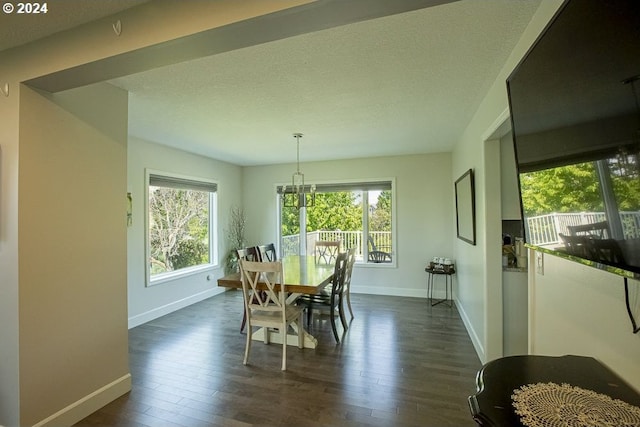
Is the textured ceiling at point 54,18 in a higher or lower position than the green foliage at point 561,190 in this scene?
higher

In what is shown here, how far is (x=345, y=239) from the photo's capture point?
5.73 meters

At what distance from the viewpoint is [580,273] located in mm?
1354

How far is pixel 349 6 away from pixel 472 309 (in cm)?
333

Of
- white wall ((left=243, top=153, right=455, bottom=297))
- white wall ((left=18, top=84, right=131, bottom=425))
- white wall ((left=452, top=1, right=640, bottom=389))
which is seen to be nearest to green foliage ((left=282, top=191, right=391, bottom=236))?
white wall ((left=243, top=153, right=455, bottom=297))

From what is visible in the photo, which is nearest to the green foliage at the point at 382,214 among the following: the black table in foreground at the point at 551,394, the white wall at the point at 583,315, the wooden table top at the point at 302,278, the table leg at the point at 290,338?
the wooden table top at the point at 302,278

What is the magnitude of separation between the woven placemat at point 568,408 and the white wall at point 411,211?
4.32 m

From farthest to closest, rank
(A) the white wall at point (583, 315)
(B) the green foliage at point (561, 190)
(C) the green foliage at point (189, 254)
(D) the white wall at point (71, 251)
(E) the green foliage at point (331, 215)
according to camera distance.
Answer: (E) the green foliage at point (331, 215) → (C) the green foliage at point (189, 254) → (D) the white wall at point (71, 251) → (A) the white wall at point (583, 315) → (B) the green foliage at point (561, 190)

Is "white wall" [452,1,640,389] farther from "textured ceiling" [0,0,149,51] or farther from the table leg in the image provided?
"textured ceiling" [0,0,149,51]

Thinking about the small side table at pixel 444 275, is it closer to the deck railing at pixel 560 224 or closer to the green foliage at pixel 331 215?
the green foliage at pixel 331 215

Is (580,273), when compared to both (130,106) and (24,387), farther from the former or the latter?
(130,106)

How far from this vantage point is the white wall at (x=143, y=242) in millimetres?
3875

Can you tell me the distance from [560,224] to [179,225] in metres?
4.85

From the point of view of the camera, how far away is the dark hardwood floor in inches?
81.7

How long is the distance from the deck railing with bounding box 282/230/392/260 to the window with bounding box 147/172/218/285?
144cm
